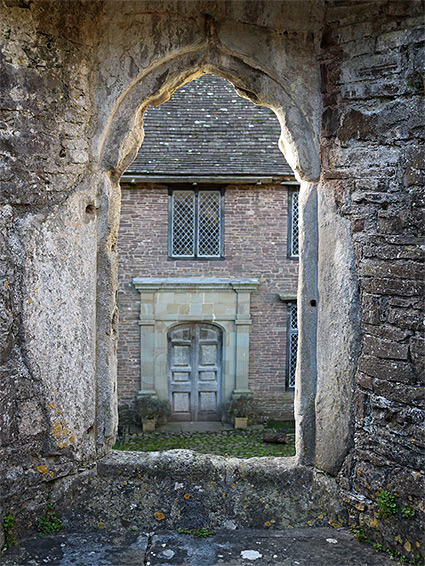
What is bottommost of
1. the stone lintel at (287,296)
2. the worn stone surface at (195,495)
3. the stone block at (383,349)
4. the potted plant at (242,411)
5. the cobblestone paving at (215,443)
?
the cobblestone paving at (215,443)

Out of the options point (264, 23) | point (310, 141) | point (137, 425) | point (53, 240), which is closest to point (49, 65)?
point (53, 240)

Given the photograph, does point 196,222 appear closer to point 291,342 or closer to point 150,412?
point 291,342

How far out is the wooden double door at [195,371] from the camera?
40.6 feet

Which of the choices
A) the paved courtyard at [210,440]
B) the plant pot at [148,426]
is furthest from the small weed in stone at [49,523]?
the plant pot at [148,426]

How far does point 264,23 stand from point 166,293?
884 centimetres

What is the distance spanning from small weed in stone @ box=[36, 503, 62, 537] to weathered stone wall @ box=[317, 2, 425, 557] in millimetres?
1731

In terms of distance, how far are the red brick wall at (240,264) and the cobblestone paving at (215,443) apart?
89cm

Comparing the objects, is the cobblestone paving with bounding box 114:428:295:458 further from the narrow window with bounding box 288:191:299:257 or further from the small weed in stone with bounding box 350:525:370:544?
the small weed in stone with bounding box 350:525:370:544

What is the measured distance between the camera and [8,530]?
10.5ft

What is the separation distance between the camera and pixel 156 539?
335 centimetres

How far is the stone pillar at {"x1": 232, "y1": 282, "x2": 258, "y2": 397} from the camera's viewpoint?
39.5ft

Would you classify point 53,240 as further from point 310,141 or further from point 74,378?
point 310,141

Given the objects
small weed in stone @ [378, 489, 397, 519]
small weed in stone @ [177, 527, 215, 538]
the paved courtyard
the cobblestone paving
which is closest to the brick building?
the paved courtyard

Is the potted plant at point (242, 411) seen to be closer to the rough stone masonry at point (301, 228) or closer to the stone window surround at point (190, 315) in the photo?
the stone window surround at point (190, 315)
